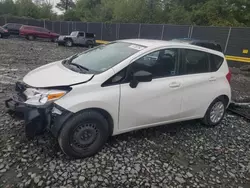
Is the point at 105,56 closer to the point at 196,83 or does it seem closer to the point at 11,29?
the point at 196,83

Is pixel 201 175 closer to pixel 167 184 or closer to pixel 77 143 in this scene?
pixel 167 184

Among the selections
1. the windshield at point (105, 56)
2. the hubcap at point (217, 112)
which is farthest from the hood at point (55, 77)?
the hubcap at point (217, 112)

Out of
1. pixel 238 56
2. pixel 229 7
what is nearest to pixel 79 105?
pixel 238 56

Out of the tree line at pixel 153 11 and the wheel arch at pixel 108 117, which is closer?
the wheel arch at pixel 108 117

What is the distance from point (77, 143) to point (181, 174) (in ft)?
4.57

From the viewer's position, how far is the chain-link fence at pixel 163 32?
47.6 ft

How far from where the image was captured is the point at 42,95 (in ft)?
9.36

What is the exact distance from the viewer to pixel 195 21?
27.0 metres

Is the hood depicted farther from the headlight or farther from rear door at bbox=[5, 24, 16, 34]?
rear door at bbox=[5, 24, 16, 34]

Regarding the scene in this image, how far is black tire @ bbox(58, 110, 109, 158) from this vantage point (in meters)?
2.79

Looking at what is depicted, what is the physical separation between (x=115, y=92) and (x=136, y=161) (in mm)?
974

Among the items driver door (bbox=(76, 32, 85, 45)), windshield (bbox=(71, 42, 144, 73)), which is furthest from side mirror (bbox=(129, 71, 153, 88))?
driver door (bbox=(76, 32, 85, 45))

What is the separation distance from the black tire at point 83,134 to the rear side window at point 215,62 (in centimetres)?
235

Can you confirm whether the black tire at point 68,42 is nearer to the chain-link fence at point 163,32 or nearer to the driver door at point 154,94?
the chain-link fence at point 163,32
